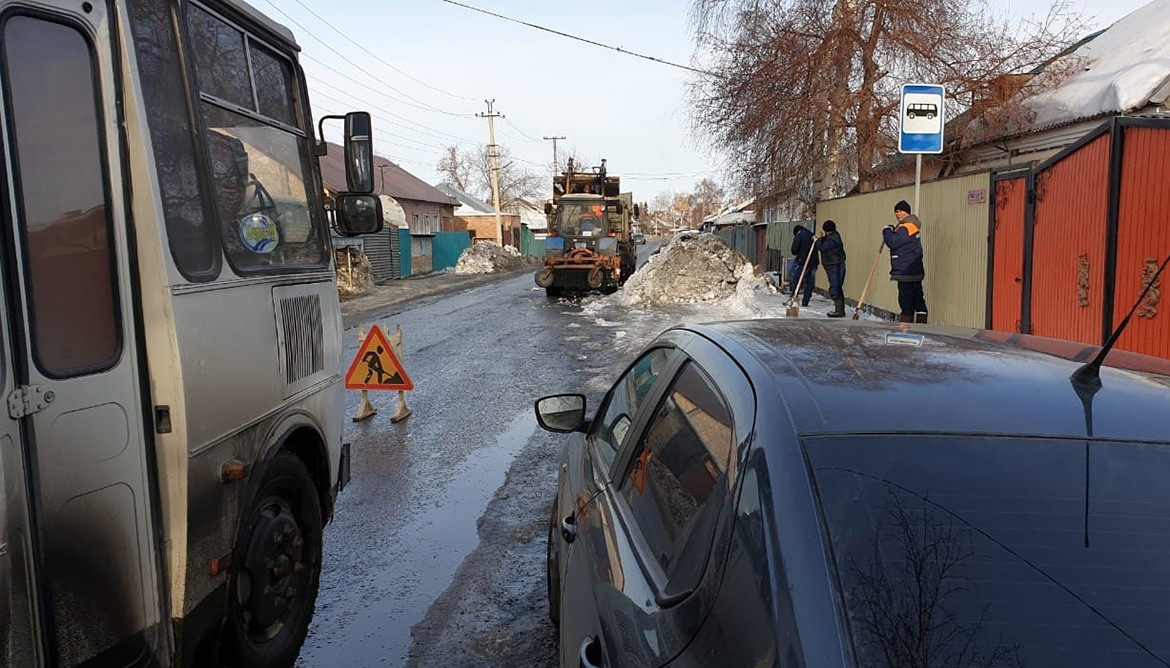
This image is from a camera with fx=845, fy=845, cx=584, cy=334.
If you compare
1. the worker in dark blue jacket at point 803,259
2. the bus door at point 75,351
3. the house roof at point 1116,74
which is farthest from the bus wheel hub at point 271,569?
the worker in dark blue jacket at point 803,259

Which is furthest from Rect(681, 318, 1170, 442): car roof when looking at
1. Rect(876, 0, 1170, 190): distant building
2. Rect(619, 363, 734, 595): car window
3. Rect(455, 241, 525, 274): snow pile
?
Rect(455, 241, 525, 274): snow pile

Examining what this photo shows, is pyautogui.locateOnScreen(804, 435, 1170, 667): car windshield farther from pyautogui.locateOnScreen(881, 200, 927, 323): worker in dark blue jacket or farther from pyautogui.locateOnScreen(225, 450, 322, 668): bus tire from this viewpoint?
pyautogui.locateOnScreen(881, 200, 927, 323): worker in dark blue jacket

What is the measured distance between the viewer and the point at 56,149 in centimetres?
248

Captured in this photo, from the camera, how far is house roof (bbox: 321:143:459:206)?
37434mm

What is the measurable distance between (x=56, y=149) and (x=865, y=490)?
2.41m

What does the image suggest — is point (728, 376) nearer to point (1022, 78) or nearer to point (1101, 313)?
point (1101, 313)

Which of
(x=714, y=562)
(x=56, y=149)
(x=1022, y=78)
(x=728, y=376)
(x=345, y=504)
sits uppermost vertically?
(x=1022, y=78)

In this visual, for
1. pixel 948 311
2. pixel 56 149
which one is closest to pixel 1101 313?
pixel 948 311

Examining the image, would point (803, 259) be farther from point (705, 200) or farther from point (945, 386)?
point (705, 200)

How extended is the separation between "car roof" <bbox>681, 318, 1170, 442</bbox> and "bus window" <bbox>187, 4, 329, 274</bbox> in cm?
208

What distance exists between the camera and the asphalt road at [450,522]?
4012mm

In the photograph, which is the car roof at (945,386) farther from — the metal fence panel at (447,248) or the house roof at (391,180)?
the metal fence panel at (447,248)

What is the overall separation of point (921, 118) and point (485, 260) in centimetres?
3310

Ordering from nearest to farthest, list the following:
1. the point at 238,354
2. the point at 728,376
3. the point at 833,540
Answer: the point at 833,540 → the point at 728,376 → the point at 238,354
